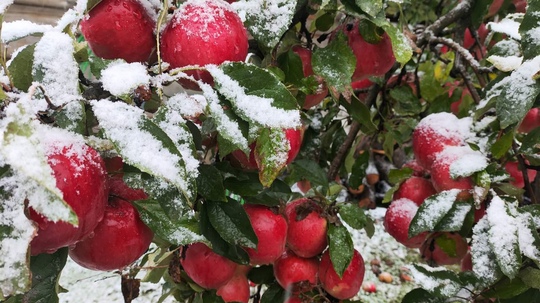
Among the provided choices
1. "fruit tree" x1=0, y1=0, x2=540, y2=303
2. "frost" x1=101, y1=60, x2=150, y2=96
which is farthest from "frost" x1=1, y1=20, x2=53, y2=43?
"frost" x1=101, y1=60, x2=150, y2=96

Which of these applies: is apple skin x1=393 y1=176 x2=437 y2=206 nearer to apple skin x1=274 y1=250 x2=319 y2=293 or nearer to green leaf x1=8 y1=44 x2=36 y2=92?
apple skin x1=274 y1=250 x2=319 y2=293

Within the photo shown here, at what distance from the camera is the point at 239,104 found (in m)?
0.32

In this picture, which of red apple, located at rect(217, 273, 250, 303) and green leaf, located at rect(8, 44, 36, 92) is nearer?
green leaf, located at rect(8, 44, 36, 92)

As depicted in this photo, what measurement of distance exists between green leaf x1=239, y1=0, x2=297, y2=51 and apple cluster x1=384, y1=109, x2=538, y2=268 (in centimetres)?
29

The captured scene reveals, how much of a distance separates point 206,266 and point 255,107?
11.4 inches

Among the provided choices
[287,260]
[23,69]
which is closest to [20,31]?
[23,69]

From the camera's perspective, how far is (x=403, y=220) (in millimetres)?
662

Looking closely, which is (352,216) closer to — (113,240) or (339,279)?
(339,279)

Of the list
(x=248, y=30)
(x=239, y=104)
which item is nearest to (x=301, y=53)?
(x=248, y=30)

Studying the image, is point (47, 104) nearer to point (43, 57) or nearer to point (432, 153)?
point (43, 57)

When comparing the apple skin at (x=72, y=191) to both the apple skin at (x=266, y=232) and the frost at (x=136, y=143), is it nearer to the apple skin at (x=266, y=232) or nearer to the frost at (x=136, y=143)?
the frost at (x=136, y=143)

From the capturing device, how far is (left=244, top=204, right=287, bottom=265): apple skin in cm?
54

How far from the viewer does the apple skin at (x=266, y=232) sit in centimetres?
54

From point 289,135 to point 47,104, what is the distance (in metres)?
0.22
